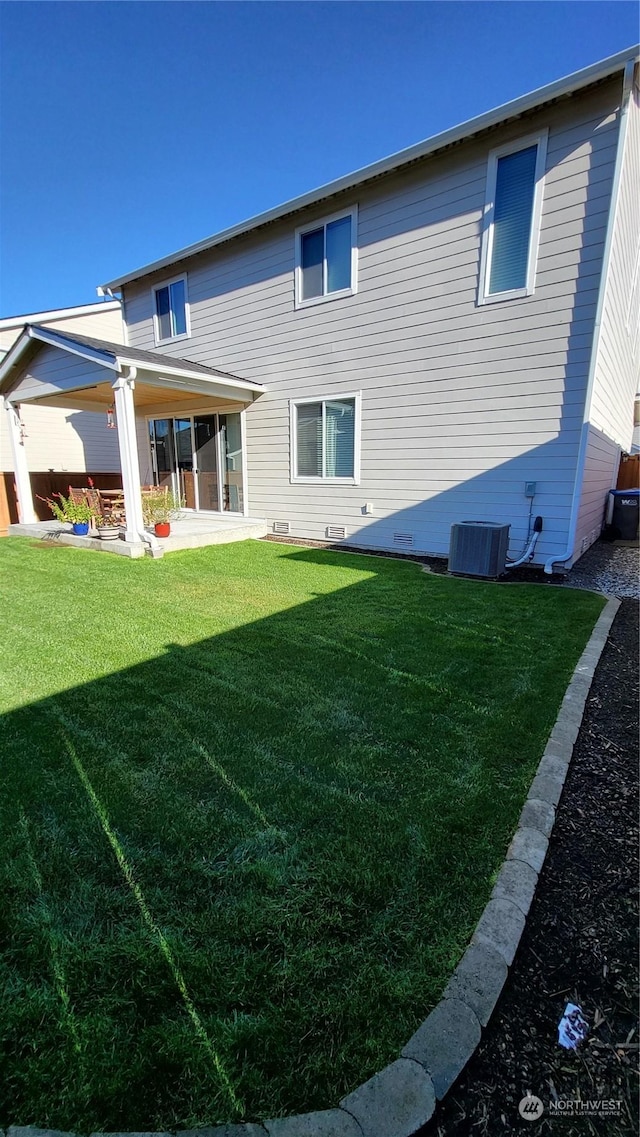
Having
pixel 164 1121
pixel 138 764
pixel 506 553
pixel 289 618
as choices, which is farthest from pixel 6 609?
pixel 506 553

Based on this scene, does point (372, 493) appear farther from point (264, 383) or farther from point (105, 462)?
point (105, 462)

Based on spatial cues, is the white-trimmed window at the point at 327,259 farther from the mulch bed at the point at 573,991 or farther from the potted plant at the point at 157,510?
the mulch bed at the point at 573,991

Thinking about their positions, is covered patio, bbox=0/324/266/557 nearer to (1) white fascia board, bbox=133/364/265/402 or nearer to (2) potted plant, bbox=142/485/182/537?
(1) white fascia board, bbox=133/364/265/402

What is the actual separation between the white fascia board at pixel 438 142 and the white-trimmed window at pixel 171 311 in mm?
826

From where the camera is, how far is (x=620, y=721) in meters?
2.89

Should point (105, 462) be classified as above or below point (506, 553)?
above

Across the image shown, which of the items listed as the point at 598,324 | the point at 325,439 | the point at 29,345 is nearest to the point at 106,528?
the point at 29,345

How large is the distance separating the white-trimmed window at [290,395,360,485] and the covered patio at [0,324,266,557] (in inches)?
49.8

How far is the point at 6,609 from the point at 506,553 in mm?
6068

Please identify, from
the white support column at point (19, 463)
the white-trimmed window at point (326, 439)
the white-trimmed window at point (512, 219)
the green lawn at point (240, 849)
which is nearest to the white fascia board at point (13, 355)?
the white support column at point (19, 463)

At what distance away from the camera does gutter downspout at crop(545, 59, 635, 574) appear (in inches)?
211

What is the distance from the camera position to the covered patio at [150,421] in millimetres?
7730

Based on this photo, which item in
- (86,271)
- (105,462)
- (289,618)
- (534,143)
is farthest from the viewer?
(86,271)

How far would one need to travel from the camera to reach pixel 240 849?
6.14ft
